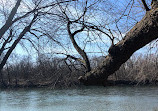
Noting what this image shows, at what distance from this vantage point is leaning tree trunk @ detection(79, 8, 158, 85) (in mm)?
900

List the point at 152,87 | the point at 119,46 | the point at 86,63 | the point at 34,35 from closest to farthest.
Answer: the point at 119,46 < the point at 86,63 < the point at 34,35 < the point at 152,87

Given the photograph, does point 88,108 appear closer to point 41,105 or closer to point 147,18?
point 41,105

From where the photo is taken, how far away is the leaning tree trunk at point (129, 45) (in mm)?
900

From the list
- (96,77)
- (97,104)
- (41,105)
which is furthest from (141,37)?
(41,105)

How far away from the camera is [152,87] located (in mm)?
14773

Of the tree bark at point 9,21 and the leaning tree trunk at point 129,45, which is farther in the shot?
the tree bark at point 9,21

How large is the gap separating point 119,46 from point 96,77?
0.76 ft

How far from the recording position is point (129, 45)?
0.96 m

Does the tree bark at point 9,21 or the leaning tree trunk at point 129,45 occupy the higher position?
the tree bark at point 9,21

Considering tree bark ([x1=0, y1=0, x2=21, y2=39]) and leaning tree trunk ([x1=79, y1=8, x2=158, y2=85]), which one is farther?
tree bark ([x1=0, y1=0, x2=21, y2=39])

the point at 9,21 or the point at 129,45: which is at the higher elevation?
the point at 9,21

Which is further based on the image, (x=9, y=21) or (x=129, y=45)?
(x=9, y=21)

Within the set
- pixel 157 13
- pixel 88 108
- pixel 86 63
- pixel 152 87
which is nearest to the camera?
pixel 157 13

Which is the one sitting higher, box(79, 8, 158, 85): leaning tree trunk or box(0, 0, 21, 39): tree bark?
box(0, 0, 21, 39): tree bark
